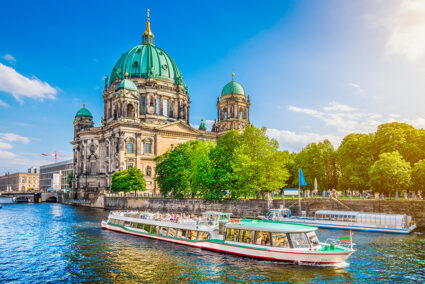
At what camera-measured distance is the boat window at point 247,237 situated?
29.7 metres

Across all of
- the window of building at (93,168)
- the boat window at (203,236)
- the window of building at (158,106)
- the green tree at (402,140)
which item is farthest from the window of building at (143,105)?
the boat window at (203,236)

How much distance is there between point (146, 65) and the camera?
10900 cm

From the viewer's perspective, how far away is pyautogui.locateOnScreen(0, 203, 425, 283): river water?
23281 mm

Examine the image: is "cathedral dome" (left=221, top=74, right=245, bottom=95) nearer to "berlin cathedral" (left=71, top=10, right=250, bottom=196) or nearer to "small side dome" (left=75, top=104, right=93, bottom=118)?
"berlin cathedral" (left=71, top=10, right=250, bottom=196)

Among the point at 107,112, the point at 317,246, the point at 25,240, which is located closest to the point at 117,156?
the point at 107,112

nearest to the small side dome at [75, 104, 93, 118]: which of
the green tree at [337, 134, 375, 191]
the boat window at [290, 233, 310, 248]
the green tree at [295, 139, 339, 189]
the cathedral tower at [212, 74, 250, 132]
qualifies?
the cathedral tower at [212, 74, 250, 132]

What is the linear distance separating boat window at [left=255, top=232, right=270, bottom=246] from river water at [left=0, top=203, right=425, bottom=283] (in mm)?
1620

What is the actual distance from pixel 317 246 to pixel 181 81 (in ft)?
311

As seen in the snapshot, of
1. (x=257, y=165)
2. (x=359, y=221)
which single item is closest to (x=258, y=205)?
(x=257, y=165)

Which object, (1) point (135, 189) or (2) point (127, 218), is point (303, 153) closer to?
(1) point (135, 189)

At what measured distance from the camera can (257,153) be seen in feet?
185

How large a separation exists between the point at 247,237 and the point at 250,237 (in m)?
0.33

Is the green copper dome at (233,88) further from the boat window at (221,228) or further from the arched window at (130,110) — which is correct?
the boat window at (221,228)

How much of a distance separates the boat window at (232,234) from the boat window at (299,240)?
5.33 m
